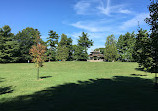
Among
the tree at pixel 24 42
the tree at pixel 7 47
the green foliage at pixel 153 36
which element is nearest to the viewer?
the green foliage at pixel 153 36

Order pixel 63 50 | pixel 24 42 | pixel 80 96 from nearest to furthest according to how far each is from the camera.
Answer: pixel 80 96, pixel 24 42, pixel 63 50

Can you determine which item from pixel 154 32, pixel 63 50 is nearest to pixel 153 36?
pixel 154 32

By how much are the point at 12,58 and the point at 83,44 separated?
41063 mm

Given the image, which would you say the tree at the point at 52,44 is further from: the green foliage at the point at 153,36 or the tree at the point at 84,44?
the green foliage at the point at 153,36

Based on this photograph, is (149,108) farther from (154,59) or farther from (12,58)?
(12,58)

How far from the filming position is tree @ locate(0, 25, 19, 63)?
56.3 metres

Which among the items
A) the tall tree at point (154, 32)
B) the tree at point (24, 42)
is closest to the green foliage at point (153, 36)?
the tall tree at point (154, 32)

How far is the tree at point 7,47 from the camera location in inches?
2217

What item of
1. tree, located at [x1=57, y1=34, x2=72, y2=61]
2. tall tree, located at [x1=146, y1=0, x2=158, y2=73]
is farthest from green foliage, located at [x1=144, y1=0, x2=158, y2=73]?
tree, located at [x1=57, y1=34, x2=72, y2=61]

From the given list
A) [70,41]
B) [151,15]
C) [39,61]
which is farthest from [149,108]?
[70,41]

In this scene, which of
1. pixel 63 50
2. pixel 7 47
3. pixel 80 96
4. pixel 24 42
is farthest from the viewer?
pixel 63 50

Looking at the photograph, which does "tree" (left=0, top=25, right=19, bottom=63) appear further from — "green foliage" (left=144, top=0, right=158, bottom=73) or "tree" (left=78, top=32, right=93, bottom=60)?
"green foliage" (left=144, top=0, right=158, bottom=73)

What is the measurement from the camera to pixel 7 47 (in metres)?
57.4

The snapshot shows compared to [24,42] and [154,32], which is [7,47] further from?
[154,32]
